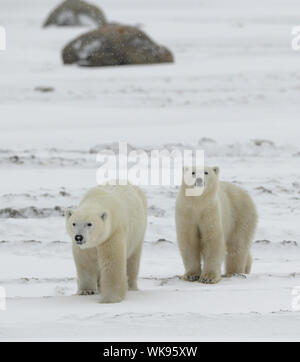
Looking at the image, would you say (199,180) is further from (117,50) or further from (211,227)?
(117,50)

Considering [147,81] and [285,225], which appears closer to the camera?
[285,225]

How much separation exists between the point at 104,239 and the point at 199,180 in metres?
0.91

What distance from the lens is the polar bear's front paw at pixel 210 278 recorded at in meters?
5.82

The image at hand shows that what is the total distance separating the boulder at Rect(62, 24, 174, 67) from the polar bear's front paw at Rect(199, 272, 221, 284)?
42.0ft

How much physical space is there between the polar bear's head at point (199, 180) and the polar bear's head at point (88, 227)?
856mm

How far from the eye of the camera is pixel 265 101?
45.9 ft

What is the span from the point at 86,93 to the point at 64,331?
10893 millimetres

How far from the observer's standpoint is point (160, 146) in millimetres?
10648

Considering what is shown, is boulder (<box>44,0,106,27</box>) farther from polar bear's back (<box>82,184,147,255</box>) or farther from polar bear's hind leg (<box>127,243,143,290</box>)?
polar bear's hind leg (<box>127,243,143,290</box>)

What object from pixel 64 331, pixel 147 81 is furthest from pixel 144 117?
pixel 64 331

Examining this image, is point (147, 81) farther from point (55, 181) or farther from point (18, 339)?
point (18, 339)

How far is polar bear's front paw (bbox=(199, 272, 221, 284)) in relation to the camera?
229 inches

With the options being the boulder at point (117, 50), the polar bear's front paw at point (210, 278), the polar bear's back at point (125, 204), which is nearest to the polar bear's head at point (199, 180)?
the polar bear's back at point (125, 204)
